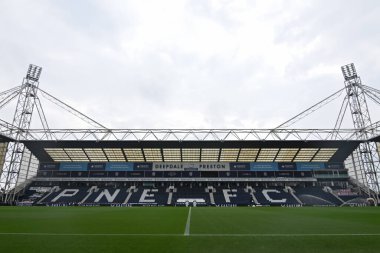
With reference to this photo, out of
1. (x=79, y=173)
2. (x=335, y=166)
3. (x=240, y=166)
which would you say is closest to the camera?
(x=335, y=166)

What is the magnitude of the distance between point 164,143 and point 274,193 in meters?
25.1

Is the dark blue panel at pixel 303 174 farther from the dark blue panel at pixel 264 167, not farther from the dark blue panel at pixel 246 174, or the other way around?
the dark blue panel at pixel 246 174

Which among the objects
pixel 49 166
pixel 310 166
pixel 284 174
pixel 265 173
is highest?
pixel 49 166

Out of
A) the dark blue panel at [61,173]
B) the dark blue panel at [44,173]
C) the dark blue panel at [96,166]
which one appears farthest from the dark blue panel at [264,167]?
the dark blue panel at [44,173]

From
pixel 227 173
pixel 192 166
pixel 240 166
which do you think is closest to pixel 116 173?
pixel 192 166

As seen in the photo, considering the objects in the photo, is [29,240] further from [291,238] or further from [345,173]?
[345,173]

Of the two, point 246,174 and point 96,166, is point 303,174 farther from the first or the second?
point 96,166

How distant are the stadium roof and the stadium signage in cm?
121

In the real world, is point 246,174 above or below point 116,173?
below

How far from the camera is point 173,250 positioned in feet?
18.9

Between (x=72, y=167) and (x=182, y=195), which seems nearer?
(x=182, y=195)

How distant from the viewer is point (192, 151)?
164 feet

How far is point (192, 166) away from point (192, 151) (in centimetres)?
446

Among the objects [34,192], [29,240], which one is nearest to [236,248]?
[29,240]
